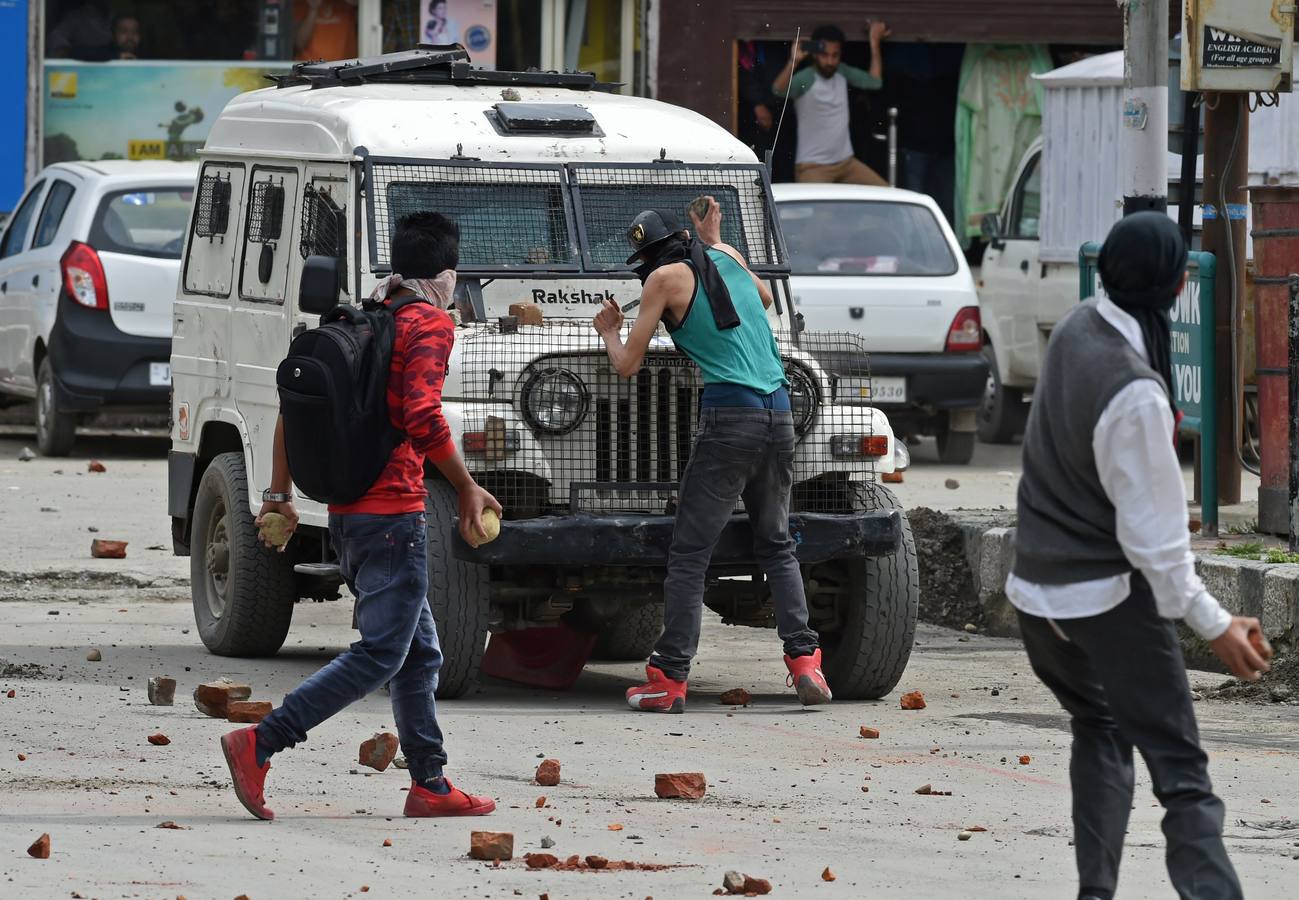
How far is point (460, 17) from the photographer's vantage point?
2198cm

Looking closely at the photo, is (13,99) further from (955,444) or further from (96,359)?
(955,444)

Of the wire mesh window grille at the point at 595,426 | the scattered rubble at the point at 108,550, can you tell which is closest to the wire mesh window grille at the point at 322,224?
the wire mesh window grille at the point at 595,426

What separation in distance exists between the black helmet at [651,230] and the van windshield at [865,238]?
26.8 feet

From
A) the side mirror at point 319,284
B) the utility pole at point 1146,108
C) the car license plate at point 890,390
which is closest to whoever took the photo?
the side mirror at point 319,284

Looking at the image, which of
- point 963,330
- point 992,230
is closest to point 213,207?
point 963,330

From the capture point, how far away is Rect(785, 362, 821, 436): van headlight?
29.1 ft

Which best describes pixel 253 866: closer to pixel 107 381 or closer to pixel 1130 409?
pixel 1130 409

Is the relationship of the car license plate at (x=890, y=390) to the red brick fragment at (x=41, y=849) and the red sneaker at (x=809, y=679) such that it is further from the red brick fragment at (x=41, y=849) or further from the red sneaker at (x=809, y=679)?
the red brick fragment at (x=41, y=849)

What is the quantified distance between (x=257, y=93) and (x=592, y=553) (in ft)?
10.4

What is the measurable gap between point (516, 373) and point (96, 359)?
809 centimetres

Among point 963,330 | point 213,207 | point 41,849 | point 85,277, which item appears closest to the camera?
point 41,849

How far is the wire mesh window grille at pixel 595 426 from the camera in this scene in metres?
8.59

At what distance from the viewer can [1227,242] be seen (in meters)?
12.1

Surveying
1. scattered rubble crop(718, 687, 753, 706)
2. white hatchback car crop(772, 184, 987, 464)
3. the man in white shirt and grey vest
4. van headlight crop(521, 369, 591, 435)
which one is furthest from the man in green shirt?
the man in white shirt and grey vest
